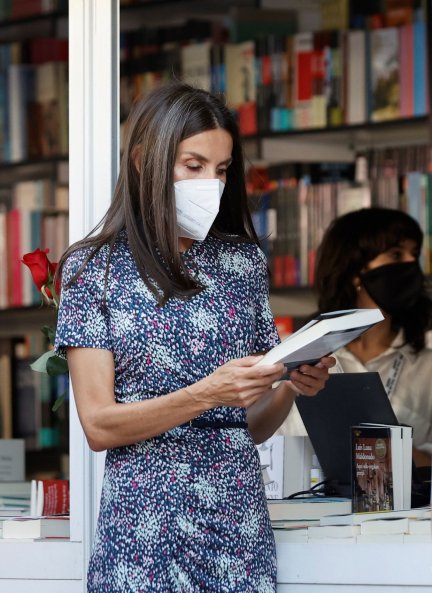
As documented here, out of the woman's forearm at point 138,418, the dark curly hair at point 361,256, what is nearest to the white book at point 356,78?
the dark curly hair at point 361,256

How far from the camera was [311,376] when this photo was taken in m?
2.05

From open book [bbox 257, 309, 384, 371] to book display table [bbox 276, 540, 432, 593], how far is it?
0.51m

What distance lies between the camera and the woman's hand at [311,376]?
2027 mm

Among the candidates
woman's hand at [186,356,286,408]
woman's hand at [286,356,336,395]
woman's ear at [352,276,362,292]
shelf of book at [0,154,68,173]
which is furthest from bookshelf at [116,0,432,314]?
woman's hand at [186,356,286,408]

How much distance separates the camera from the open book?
1767mm

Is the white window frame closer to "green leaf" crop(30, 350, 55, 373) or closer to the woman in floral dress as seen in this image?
"green leaf" crop(30, 350, 55, 373)

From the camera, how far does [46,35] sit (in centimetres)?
486

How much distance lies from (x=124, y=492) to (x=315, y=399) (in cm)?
98

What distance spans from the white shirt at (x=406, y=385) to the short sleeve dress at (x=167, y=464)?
62.9 inches

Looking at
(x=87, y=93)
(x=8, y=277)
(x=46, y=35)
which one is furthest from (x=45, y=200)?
(x=87, y=93)

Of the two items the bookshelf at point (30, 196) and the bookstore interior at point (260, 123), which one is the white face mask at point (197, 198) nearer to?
the bookstore interior at point (260, 123)

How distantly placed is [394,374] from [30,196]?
1.99m

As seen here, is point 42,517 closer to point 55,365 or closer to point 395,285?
point 55,365

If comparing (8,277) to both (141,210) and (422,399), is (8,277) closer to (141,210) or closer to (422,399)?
(422,399)
